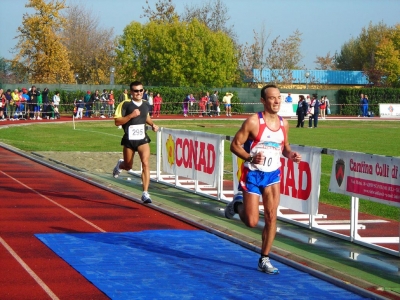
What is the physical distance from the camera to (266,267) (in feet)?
25.6

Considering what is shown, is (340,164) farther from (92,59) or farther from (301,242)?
(92,59)

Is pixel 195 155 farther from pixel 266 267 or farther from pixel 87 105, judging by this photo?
pixel 87 105

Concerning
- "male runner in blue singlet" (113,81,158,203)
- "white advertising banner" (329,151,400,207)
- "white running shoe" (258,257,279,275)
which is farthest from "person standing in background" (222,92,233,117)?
"white running shoe" (258,257,279,275)

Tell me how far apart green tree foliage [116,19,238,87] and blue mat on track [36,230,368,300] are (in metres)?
62.0

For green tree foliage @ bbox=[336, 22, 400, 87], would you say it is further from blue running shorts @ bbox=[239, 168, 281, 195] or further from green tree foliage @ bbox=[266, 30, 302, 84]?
blue running shorts @ bbox=[239, 168, 281, 195]

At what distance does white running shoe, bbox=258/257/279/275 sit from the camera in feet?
25.5

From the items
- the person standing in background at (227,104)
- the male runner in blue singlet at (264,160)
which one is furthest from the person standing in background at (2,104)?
the male runner in blue singlet at (264,160)

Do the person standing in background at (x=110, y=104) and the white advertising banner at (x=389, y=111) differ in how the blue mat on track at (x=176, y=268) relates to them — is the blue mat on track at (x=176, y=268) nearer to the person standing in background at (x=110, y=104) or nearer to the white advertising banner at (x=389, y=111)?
the person standing in background at (x=110, y=104)

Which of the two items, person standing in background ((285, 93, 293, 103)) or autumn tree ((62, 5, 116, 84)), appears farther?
autumn tree ((62, 5, 116, 84))

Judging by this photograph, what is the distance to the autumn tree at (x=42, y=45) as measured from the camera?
63719 millimetres

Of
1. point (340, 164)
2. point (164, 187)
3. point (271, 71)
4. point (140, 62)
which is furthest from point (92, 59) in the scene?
point (340, 164)

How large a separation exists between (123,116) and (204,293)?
6.13 metres

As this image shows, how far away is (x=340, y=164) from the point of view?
385 inches

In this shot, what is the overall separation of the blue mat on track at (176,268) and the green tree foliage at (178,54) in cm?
6202
